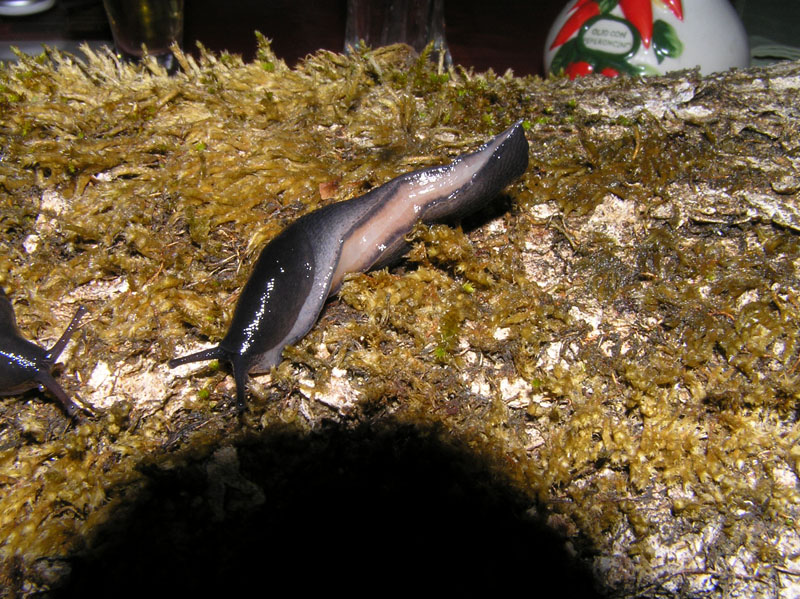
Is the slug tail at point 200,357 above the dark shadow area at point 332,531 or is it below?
above

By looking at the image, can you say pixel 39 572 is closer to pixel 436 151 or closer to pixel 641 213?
pixel 436 151

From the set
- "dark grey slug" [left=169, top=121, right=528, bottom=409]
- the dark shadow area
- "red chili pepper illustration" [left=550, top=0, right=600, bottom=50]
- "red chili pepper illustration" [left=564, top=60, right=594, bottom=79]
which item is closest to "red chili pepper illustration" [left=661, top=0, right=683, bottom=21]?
"red chili pepper illustration" [left=550, top=0, right=600, bottom=50]

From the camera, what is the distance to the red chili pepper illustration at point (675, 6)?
9.48 feet

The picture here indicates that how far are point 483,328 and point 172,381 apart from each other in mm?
835

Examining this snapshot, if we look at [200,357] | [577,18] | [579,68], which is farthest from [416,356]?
[577,18]

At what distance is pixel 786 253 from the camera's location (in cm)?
152

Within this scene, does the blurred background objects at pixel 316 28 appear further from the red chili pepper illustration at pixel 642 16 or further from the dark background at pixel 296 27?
the red chili pepper illustration at pixel 642 16

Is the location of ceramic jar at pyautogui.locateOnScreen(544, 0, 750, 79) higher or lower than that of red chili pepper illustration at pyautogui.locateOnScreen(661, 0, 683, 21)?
lower

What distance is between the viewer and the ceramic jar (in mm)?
2904

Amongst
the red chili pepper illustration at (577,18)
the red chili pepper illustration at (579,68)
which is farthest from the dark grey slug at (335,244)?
the red chili pepper illustration at (577,18)

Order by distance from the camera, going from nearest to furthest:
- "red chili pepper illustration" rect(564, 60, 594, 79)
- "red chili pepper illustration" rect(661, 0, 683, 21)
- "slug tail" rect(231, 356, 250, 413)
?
"slug tail" rect(231, 356, 250, 413), "red chili pepper illustration" rect(661, 0, 683, 21), "red chili pepper illustration" rect(564, 60, 594, 79)

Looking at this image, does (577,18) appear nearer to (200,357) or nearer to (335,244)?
(335,244)

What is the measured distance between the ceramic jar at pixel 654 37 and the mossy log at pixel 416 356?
1.24 metres

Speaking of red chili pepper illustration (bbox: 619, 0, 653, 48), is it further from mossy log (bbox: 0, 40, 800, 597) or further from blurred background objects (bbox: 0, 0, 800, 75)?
mossy log (bbox: 0, 40, 800, 597)
